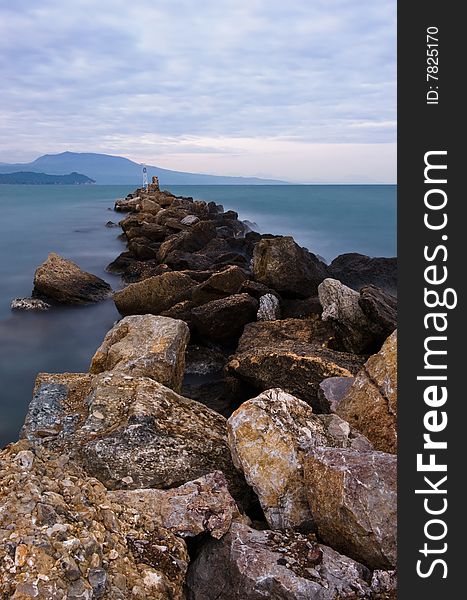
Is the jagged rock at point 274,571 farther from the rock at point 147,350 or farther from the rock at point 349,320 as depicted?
the rock at point 349,320

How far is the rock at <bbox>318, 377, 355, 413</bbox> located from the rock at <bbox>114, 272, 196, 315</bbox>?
5901 millimetres

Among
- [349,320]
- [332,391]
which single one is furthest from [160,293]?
[332,391]

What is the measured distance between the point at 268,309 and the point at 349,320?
221 centimetres

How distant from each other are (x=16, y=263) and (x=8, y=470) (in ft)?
72.0

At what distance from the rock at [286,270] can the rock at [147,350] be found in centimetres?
426

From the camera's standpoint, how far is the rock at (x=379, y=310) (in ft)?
26.8

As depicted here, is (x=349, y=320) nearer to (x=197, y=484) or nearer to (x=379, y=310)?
(x=379, y=310)

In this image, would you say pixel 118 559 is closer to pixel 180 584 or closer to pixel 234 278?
pixel 180 584

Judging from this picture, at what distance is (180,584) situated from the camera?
3.63 m

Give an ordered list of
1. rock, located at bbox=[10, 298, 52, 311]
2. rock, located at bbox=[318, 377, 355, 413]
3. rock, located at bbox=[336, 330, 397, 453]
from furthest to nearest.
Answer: rock, located at bbox=[10, 298, 52, 311]
rock, located at bbox=[318, 377, 355, 413]
rock, located at bbox=[336, 330, 397, 453]

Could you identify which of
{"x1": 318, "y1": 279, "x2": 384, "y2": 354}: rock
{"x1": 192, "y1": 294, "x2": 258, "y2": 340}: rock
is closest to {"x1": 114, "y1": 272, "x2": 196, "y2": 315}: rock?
{"x1": 192, "y1": 294, "x2": 258, "y2": 340}: rock

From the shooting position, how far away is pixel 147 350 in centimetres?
759

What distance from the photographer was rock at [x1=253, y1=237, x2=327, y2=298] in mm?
12297

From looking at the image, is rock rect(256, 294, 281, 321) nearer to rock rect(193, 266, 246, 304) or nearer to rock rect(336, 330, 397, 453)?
rock rect(193, 266, 246, 304)
